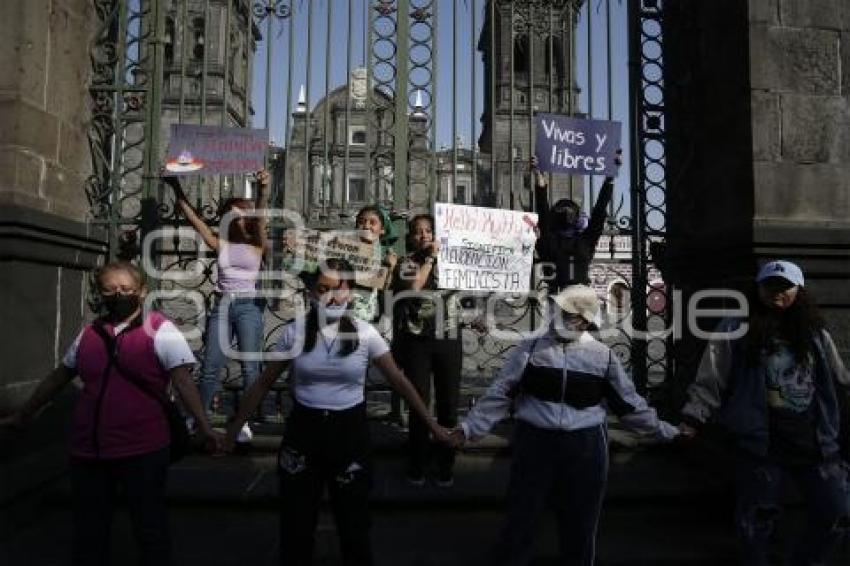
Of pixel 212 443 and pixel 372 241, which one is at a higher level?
pixel 372 241

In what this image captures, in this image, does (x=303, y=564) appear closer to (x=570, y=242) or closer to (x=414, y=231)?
(x=414, y=231)

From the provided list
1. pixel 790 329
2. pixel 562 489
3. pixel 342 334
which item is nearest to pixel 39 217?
pixel 342 334

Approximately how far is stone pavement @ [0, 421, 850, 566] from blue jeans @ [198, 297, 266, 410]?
60 centimetres

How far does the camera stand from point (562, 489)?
3297 mm

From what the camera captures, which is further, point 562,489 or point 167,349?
point 562,489

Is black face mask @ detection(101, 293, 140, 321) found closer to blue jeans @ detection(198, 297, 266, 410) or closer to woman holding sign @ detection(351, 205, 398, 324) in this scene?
woman holding sign @ detection(351, 205, 398, 324)

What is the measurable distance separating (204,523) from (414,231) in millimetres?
2390

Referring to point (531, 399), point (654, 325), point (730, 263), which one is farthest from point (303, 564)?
point (654, 325)

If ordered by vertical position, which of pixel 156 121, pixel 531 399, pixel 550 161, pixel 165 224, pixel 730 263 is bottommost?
pixel 531 399

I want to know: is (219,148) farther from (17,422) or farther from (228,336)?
(17,422)

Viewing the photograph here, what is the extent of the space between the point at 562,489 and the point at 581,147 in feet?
10.5

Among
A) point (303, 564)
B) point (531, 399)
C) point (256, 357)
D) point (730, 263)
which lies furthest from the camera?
point (256, 357)

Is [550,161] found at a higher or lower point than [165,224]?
higher

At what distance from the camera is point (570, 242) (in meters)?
5.09
